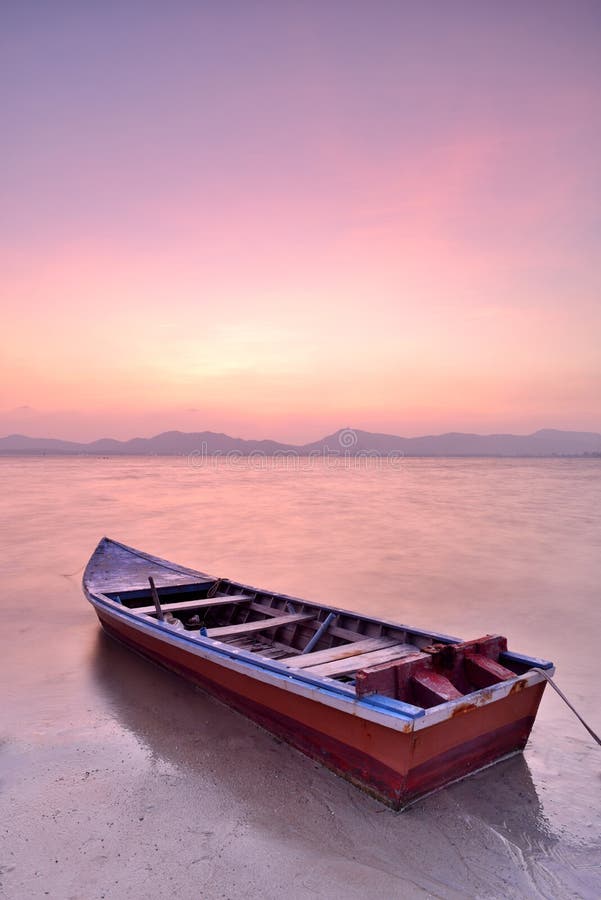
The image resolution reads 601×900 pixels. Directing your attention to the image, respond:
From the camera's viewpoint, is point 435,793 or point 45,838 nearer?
point 45,838

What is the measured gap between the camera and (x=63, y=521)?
24.6m

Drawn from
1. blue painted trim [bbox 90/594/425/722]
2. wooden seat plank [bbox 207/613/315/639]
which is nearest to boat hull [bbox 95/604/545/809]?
blue painted trim [bbox 90/594/425/722]

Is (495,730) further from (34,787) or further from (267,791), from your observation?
(34,787)

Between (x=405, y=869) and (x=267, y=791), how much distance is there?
134 cm

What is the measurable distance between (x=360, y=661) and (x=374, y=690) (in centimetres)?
120

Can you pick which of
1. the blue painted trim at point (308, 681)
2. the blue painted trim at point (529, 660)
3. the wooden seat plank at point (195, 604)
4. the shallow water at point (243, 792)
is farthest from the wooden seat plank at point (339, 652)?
the wooden seat plank at point (195, 604)

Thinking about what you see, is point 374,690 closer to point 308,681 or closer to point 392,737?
point 392,737

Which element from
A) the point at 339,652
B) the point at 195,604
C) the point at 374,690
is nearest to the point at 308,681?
the point at 374,690

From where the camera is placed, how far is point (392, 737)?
167 inches

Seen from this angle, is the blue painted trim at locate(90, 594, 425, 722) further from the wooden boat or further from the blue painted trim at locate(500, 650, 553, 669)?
the blue painted trim at locate(500, 650, 553, 669)

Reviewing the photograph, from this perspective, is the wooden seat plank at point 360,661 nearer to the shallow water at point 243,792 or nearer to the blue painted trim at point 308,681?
the blue painted trim at point 308,681

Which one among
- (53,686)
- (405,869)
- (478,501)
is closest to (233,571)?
(53,686)

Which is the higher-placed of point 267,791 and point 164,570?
point 164,570

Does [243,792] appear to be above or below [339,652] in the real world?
below
